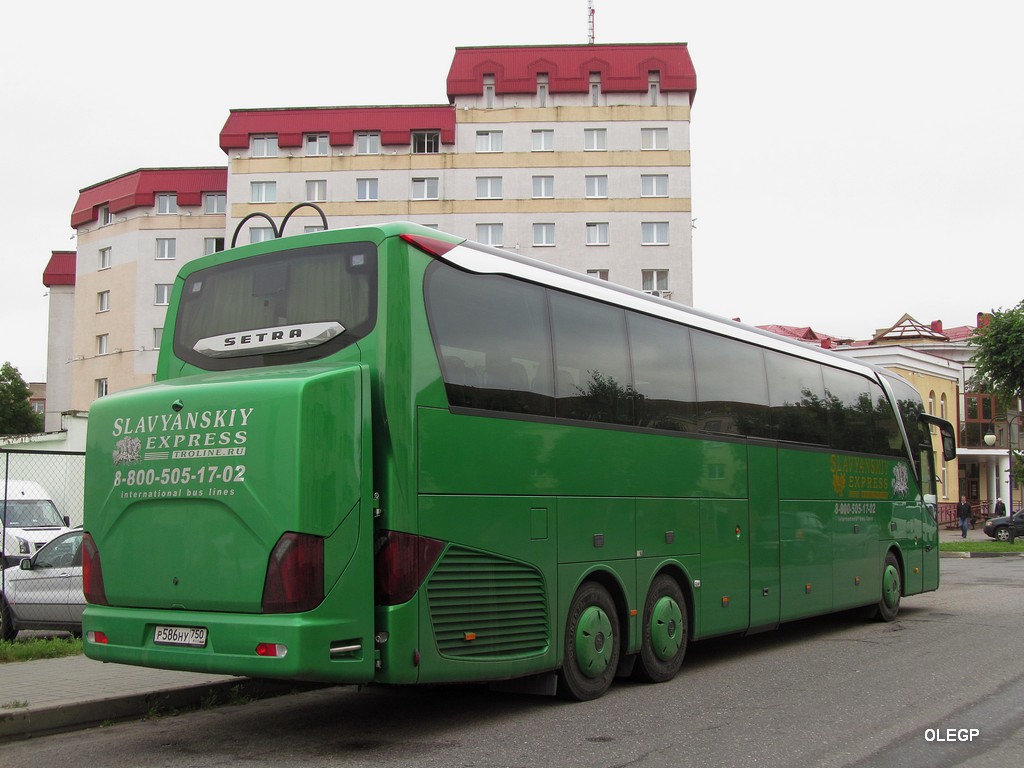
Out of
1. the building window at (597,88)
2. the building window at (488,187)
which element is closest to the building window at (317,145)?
the building window at (488,187)

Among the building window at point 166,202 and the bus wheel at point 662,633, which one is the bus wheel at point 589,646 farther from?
the building window at point 166,202

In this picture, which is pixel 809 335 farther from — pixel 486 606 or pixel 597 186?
pixel 486 606

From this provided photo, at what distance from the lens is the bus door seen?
1124 centimetres

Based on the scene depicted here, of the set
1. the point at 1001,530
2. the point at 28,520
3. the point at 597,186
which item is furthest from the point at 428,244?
the point at 597,186

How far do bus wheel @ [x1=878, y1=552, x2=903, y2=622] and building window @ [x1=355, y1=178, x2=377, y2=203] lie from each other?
1697 inches

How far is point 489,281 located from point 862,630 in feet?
29.5

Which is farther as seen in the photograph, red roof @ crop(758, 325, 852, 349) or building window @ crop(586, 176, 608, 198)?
red roof @ crop(758, 325, 852, 349)

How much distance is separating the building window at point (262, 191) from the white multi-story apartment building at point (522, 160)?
0.07 meters

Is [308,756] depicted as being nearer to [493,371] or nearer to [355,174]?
[493,371]

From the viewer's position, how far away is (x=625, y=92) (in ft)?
178

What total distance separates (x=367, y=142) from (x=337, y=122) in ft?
6.09

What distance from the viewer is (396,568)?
7406mm

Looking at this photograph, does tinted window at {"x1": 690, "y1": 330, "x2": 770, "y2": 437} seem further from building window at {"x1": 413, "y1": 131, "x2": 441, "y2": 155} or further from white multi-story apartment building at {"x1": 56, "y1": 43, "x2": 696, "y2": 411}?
building window at {"x1": 413, "y1": 131, "x2": 441, "y2": 155}

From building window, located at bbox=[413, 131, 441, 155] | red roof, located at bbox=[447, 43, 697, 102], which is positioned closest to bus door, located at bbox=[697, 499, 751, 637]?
red roof, located at bbox=[447, 43, 697, 102]
